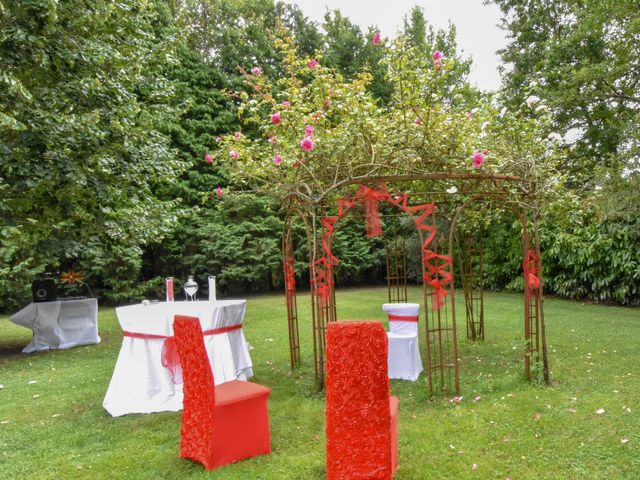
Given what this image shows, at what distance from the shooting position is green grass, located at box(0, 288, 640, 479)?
3279mm

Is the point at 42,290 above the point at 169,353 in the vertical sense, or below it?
above

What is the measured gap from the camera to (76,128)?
232 inches

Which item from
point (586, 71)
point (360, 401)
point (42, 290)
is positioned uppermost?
point (586, 71)

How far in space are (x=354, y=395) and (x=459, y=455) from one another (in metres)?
1.22

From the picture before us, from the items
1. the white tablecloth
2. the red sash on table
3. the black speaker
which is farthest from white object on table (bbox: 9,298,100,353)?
the red sash on table

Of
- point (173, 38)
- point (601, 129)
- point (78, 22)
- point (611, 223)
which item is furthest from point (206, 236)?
point (601, 129)

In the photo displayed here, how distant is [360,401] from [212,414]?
112cm

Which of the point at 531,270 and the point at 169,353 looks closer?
the point at 169,353

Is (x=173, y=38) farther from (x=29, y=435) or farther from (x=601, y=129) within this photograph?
(x=601, y=129)

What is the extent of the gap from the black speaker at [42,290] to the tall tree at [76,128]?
1.99ft

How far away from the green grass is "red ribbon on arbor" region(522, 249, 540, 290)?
1.00 metres

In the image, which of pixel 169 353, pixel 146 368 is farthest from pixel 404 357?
pixel 146 368

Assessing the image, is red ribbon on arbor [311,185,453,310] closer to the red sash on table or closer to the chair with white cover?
the chair with white cover

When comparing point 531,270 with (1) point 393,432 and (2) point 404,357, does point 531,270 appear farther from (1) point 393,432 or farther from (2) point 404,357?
(1) point 393,432
